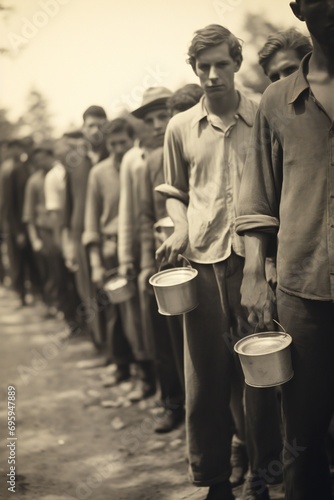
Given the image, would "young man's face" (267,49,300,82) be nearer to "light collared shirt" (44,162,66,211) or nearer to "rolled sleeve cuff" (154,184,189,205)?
"rolled sleeve cuff" (154,184,189,205)

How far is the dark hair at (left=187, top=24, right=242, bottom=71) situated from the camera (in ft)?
11.8

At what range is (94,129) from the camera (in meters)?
5.26

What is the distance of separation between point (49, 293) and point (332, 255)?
541 centimetres

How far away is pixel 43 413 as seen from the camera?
5.27 m

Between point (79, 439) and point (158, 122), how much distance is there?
2.13m

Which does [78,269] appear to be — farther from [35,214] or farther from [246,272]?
[246,272]

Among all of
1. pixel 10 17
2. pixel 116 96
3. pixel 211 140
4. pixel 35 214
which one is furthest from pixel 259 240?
pixel 35 214

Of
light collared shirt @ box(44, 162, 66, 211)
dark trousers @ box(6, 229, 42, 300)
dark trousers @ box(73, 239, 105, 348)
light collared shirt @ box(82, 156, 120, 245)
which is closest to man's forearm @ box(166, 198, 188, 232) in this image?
light collared shirt @ box(82, 156, 120, 245)

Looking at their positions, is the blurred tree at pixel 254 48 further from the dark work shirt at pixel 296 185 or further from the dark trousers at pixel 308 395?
the dark trousers at pixel 308 395

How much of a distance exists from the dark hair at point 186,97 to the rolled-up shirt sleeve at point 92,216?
1660mm

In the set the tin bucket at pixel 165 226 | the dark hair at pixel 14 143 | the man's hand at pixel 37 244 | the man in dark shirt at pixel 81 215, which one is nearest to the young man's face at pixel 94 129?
the man in dark shirt at pixel 81 215

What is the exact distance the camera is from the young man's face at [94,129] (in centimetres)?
511

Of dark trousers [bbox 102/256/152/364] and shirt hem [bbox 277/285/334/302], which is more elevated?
shirt hem [bbox 277/285/334/302]

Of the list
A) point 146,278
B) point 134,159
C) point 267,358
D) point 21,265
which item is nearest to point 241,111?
point 267,358
